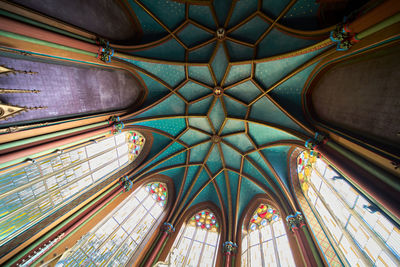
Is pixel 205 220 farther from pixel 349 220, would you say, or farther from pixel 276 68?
pixel 276 68

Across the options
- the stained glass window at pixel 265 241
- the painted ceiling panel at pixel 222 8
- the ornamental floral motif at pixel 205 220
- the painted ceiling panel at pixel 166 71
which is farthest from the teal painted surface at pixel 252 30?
the ornamental floral motif at pixel 205 220

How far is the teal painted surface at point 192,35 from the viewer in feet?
33.4

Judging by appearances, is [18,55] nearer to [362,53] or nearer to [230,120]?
[230,120]

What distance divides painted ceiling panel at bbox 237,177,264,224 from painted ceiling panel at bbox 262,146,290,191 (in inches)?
87.7

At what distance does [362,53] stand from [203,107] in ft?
27.6

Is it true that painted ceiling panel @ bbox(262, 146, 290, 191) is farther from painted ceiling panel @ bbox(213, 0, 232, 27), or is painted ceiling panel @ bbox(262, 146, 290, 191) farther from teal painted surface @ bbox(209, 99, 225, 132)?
painted ceiling panel @ bbox(213, 0, 232, 27)

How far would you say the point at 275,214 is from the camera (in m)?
11.4

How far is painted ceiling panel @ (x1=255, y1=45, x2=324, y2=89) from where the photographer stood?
29.4ft

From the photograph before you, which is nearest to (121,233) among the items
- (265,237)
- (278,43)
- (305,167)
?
(265,237)

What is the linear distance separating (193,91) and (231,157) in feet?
18.2

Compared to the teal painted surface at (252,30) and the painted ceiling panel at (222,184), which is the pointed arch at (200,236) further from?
the teal painted surface at (252,30)

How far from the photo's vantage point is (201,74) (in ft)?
37.7

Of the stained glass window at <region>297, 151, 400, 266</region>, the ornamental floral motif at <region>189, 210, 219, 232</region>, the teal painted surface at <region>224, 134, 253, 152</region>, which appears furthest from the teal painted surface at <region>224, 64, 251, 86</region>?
the ornamental floral motif at <region>189, 210, 219, 232</region>

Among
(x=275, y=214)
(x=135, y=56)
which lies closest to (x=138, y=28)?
(x=135, y=56)
